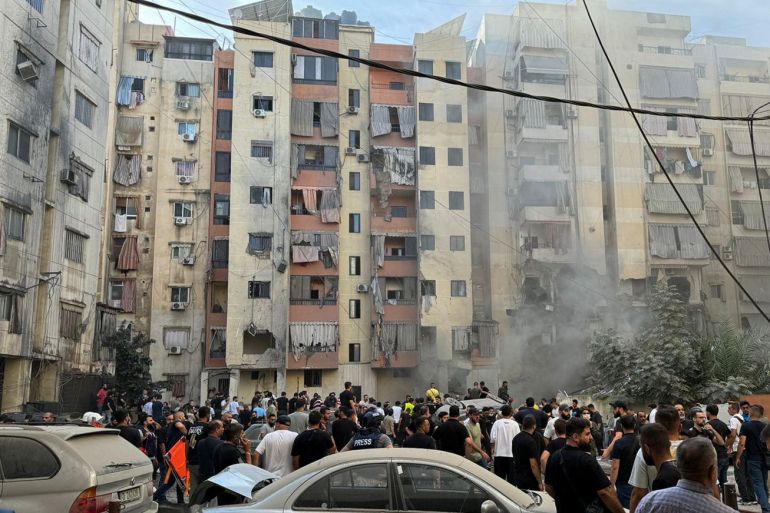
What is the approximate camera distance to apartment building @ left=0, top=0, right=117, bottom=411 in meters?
25.5

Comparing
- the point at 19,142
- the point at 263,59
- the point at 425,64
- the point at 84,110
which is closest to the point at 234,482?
the point at 19,142

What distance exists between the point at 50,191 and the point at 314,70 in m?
21.0

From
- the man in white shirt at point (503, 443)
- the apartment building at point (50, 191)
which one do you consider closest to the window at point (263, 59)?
the apartment building at point (50, 191)

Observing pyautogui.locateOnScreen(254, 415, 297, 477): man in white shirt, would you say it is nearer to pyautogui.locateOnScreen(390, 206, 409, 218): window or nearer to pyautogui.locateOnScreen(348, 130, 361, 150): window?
pyautogui.locateOnScreen(390, 206, 409, 218): window

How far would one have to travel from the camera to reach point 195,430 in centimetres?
1209

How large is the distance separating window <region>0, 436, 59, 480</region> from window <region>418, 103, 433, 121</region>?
3873 cm

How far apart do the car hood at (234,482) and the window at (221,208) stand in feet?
119

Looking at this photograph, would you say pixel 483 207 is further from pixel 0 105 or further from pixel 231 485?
pixel 231 485

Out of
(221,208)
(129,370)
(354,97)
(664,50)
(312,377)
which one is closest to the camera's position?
(129,370)

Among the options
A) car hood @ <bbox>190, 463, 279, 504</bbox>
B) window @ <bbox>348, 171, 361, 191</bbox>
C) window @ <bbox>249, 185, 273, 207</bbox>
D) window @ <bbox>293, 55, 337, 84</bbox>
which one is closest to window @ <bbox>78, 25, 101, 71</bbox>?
window @ <bbox>249, 185, 273, 207</bbox>

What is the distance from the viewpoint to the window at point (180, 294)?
42.8 m

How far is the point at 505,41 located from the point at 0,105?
104ft

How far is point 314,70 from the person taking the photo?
45.3 metres

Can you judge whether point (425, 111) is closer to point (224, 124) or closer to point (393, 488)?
point (224, 124)
